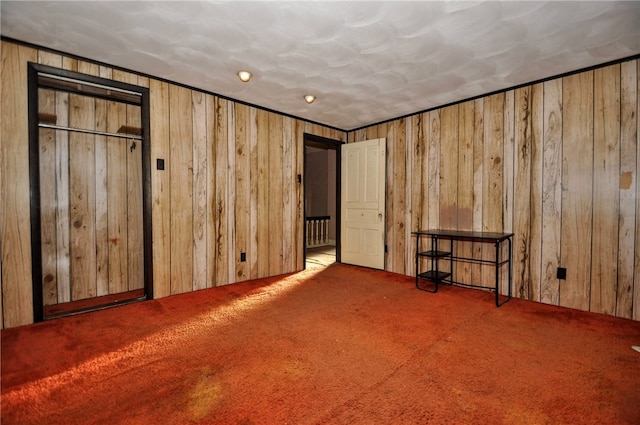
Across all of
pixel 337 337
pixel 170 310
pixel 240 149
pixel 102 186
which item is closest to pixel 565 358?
pixel 337 337

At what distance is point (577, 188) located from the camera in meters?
3.08

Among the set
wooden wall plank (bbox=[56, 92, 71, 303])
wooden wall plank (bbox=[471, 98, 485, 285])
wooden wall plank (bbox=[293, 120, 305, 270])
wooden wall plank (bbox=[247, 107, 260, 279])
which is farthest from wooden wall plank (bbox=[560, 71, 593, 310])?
wooden wall plank (bbox=[56, 92, 71, 303])

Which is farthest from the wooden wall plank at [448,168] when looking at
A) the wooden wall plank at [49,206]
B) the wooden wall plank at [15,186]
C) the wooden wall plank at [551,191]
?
the wooden wall plank at [49,206]

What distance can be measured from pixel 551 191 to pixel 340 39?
107 inches

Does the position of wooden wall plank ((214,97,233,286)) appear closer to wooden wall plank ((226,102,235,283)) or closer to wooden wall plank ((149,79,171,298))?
wooden wall plank ((226,102,235,283))

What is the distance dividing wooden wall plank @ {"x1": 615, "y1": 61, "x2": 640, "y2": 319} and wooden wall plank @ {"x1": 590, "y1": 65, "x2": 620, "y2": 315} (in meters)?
0.03

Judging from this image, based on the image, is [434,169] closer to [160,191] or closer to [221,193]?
[221,193]

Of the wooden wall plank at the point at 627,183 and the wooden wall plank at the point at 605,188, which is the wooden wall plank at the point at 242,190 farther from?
the wooden wall plank at the point at 627,183

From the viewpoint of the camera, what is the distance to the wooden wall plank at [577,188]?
9.91 ft

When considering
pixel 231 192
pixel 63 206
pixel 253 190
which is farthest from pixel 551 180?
pixel 63 206

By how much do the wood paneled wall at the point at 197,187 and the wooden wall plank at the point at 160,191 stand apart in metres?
0.01

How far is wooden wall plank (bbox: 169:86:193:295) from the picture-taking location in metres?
3.45

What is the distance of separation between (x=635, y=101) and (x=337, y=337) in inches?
136

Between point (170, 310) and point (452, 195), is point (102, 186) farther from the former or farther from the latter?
point (452, 195)
